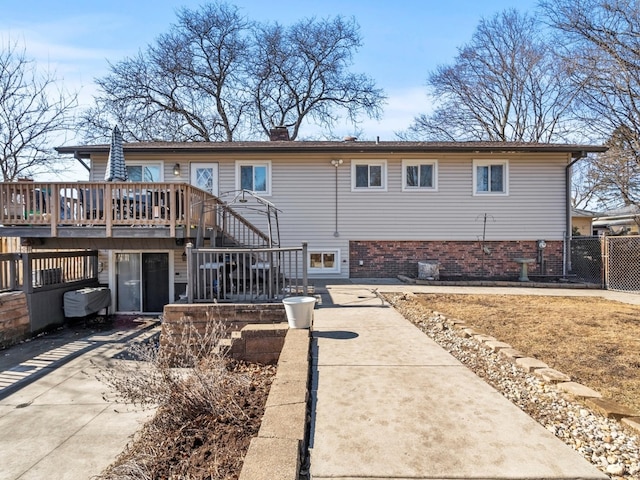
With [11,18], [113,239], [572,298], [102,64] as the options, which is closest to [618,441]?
[572,298]

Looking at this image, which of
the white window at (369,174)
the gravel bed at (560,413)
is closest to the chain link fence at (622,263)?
the white window at (369,174)

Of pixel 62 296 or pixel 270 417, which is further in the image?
pixel 62 296

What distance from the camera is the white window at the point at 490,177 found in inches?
479

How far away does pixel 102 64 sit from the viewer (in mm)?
20234

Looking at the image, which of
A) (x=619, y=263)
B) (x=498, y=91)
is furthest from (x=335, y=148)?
(x=498, y=91)

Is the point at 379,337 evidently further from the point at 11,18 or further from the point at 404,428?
the point at 11,18

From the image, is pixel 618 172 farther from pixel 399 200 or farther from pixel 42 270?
pixel 42 270

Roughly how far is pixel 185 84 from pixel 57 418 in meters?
22.0

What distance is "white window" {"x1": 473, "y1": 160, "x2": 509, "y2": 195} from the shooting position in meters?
12.2

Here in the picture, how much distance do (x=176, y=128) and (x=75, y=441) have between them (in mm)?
21183

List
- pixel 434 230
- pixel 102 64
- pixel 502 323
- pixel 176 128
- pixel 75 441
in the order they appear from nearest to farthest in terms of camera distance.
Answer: pixel 75 441
pixel 502 323
pixel 434 230
pixel 102 64
pixel 176 128

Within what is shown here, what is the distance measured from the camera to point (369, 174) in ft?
40.0

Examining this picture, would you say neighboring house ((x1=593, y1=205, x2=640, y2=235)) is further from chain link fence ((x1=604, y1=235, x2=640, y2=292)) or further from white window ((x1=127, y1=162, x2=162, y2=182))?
white window ((x1=127, y1=162, x2=162, y2=182))

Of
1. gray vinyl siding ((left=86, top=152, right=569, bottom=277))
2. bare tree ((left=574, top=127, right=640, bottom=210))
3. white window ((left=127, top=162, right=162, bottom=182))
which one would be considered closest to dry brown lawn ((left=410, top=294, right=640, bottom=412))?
gray vinyl siding ((left=86, top=152, right=569, bottom=277))
